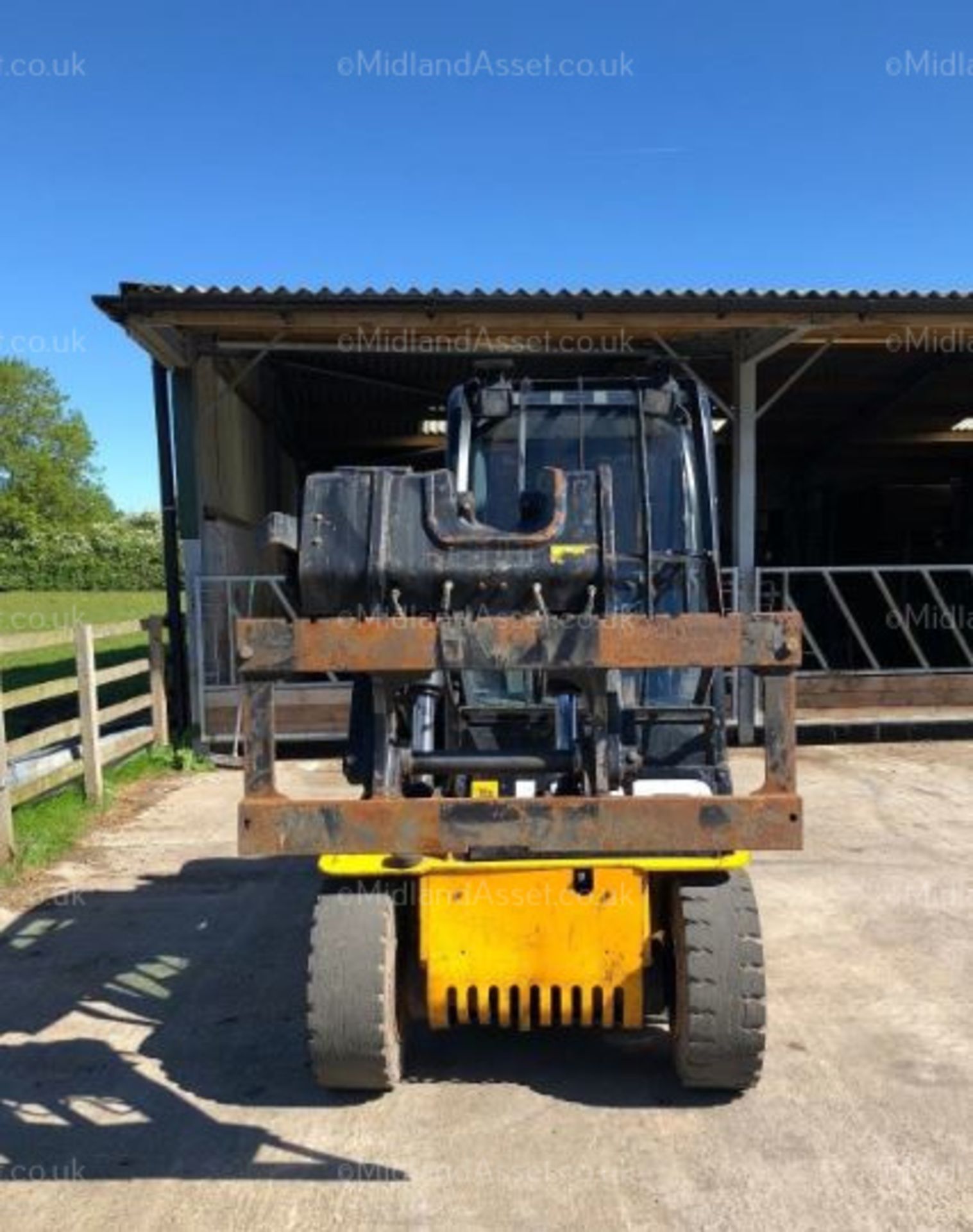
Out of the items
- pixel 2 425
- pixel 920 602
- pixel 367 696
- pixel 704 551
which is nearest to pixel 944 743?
pixel 920 602

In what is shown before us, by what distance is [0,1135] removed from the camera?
336 centimetres

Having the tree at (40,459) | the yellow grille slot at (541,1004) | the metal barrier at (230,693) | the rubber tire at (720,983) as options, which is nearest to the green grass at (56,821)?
the metal barrier at (230,693)

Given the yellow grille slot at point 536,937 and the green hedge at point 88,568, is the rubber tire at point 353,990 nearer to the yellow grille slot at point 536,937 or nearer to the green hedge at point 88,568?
the yellow grille slot at point 536,937

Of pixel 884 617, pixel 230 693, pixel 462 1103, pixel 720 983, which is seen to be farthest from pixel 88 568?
pixel 720 983

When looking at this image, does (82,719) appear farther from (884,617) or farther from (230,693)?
(884,617)

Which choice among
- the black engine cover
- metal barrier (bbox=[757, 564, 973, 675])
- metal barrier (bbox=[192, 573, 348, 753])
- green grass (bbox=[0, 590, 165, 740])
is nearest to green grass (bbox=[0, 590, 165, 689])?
green grass (bbox=[0, 590, 165, 740])

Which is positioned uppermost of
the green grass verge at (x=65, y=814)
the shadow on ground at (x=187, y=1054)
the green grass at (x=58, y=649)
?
the green grass at (x=58, y=649)

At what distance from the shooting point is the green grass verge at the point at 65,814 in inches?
251

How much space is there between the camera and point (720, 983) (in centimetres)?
333

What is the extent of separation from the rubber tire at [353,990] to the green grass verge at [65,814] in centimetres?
334

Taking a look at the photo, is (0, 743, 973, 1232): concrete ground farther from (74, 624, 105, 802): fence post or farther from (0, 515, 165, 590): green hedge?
(0, 515, 165, 590): green hedge

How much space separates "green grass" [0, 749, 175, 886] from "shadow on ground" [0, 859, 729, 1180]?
0.81 meters

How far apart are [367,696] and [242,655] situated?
0.93m

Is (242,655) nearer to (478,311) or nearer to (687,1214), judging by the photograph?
(687,1214)
